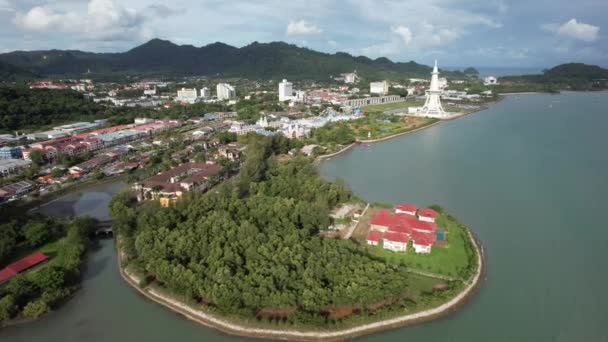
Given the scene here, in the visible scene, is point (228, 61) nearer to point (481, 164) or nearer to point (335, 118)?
point (335, 118)

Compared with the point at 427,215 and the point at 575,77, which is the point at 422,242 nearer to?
the point at 427,215

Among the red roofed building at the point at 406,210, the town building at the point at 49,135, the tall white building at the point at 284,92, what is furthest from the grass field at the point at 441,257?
the tall white building at the point at 284,92

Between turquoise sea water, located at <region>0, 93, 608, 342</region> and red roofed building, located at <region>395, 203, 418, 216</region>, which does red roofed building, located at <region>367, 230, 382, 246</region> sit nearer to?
red roofed building, located at <region>395, 203, 418, 216</region>

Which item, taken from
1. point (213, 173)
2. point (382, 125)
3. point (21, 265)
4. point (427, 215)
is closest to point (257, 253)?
point (427, 215)

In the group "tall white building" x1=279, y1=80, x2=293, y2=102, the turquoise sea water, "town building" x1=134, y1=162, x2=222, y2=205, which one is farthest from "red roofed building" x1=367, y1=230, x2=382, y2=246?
"tall white building" x1=279, y1=80, x2=293, y2=102

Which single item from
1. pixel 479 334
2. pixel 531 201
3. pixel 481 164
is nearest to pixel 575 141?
pixel 481 164

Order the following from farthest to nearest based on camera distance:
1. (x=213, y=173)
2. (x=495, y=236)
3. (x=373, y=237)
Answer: (x=213, y=173), (x=495, y=236), (x=373, y=237)

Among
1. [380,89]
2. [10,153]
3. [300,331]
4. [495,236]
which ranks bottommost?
[300,331]
